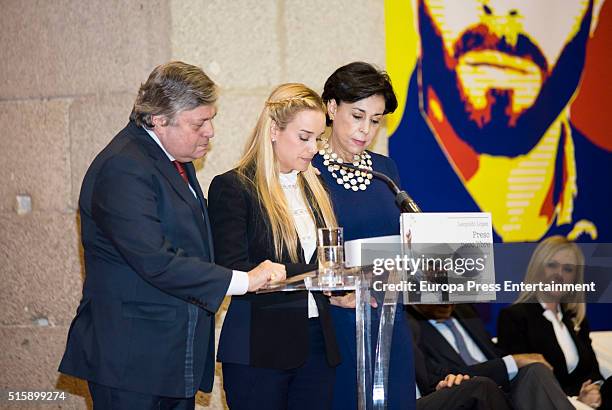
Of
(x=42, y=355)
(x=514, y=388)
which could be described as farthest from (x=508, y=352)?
(x=42, y=355)

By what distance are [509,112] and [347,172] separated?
1819 millimetres

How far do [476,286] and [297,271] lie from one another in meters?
0.51

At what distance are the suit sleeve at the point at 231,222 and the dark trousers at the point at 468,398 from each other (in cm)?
132

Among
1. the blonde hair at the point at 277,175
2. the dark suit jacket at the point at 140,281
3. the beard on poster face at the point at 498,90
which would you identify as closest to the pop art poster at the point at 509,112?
the beard on poster face at the point at 498,90

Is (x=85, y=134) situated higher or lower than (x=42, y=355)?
higher

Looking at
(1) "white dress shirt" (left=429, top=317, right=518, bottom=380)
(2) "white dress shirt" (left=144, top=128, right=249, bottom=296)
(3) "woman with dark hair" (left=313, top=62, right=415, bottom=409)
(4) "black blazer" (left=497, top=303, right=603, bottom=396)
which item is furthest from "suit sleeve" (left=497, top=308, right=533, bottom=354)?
(2) "white dress shirt" (left=144, top=128, right=249, bottom=296)

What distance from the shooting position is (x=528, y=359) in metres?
3.74

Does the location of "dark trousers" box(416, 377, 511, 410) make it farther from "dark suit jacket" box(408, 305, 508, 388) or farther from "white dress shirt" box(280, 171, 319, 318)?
"white dress shirt" box(280, 171, 319, 318)

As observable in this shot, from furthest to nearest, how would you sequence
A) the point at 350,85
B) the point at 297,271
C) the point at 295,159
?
the point at 350,85
the point at 295,159
the point at 297,271

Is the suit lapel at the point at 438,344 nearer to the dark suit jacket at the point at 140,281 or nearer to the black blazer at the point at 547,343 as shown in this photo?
the black blazer at the point at 547,343

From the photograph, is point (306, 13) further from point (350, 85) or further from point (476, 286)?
point (476, 286)

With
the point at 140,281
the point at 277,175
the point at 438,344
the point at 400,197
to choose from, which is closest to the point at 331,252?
the point at 400,197

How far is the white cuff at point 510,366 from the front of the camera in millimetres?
3697

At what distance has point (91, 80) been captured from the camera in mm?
3656
